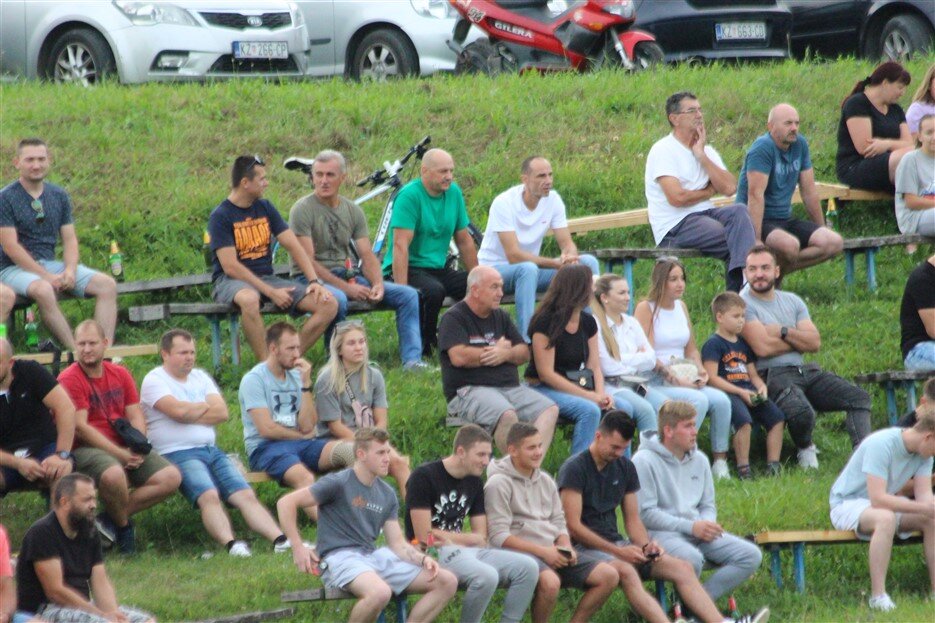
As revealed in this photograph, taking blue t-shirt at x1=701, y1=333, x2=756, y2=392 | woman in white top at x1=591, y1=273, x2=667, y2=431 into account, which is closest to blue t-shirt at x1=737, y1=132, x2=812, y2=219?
blue t-shirt at x1=701, y1=333, x2=756, y2=392

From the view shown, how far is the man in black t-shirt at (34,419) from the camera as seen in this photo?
10664mm

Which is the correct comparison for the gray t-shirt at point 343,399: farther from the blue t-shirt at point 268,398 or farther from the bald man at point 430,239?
the bald man at point 430,239

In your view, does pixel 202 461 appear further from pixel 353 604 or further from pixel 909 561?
pixel 909 561

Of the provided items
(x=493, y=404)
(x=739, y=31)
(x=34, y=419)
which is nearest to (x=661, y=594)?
(x=493, y=404)

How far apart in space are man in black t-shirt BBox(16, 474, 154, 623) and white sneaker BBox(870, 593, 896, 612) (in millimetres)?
3961

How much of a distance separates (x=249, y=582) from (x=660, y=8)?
9817mm

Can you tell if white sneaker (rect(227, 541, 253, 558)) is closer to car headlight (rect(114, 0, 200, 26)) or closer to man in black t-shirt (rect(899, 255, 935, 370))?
→ man in black t-shirt (rect(899, 255, 935, 370))

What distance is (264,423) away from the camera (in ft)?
37.3

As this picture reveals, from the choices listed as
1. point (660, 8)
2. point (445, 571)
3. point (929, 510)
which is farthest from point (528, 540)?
point (660, 8)

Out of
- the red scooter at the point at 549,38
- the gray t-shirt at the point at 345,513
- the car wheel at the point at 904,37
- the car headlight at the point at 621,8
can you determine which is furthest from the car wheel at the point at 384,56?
the gray t-shirt at the point at 345,513

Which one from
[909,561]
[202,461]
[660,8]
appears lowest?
[909,561]

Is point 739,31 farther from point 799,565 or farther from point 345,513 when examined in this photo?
point 345,513

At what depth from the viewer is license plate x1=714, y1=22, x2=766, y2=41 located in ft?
61.4

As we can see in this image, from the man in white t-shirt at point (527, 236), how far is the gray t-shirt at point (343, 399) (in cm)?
185
